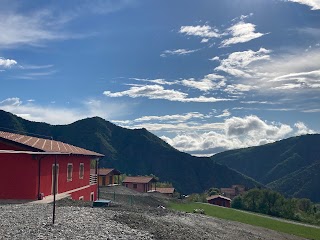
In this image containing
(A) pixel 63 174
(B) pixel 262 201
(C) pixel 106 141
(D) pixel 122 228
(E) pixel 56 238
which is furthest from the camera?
(C) pixel 106 141

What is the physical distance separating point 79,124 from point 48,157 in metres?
174

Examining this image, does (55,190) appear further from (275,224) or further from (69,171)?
(275,224)

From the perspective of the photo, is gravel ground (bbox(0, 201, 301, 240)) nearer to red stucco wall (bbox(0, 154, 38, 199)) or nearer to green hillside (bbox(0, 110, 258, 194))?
red stucco wall (bbox(0, 154, 38, 199))

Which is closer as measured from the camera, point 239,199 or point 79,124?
point 239,199

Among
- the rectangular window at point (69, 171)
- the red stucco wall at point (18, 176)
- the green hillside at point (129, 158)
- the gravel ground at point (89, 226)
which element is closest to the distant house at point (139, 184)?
the rectangular window at point (69, 171)

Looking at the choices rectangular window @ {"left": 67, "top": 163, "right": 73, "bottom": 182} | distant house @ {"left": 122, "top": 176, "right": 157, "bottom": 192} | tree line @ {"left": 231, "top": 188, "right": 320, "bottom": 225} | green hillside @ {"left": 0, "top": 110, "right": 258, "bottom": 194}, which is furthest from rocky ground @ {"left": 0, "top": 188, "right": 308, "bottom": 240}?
green hillside @ {"left": 0, "top": 110, "right": 258, "bottom": 194}

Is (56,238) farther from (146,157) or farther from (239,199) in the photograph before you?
(146,157)

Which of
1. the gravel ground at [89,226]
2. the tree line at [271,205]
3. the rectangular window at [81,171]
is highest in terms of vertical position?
the rectangular window at [81,171]

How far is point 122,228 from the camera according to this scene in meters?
16.1

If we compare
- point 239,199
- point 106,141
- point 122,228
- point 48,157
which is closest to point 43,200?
point 48,157

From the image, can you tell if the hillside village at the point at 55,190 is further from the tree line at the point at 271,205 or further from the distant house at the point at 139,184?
the distant house at the point at 139,184

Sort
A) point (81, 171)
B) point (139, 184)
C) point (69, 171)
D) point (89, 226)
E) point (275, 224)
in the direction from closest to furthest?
point (89, 226)
point (69, 171)
point (275, 224)
point (81, 171)
point (139, 184)

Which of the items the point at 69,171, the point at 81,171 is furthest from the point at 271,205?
the point at 69,171

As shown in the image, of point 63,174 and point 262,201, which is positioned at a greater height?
point 63,174
